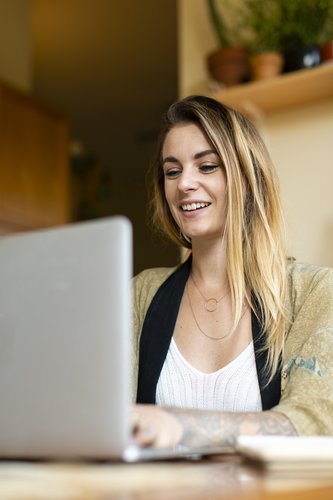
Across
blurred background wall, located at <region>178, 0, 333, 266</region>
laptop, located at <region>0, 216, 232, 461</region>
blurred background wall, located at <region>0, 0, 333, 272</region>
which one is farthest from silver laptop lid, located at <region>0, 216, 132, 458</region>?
blurred background wall, located at <region>178, 0, 333, 266</region>

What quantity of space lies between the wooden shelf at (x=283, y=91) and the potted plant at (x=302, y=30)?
46 mm

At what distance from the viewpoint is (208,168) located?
5.37 ft

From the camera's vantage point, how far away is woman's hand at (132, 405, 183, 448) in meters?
0.84

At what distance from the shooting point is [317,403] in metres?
1.12

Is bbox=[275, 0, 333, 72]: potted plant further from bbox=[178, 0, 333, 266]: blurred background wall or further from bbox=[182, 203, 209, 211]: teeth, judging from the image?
bbox=[182, 203, 209, 211]: teeth

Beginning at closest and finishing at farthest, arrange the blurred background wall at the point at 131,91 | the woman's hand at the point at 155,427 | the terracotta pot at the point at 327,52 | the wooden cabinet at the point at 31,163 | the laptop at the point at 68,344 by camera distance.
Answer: the laptop at the point at 68,344 → the woman's hand at the point at 155,427 → the terracotta pot at the point at 327,52 → the blurred background wall at the point at 131,91 → the wooden cabinet at the point at 31,163

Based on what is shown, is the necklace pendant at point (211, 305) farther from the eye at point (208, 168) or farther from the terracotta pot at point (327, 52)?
the terracotta pot at point (327, 52)

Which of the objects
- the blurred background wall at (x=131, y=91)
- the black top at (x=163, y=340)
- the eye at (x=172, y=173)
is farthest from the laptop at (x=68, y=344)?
the blurred background wall at (x=131, y=91)

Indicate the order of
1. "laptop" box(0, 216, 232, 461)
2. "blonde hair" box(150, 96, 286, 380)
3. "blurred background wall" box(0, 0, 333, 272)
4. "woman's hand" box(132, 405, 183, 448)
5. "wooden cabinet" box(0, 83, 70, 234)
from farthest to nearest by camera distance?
"wooden cabinet" box(0, 83, 70, 234) → "blurred background wall" box(0, 0, 333, 272) → "blonde hair" box(150, 96, 286, 380) → "woman's hand" box(132, 405, 183, 448) → "laptop" box(0, 216, 232, 461)

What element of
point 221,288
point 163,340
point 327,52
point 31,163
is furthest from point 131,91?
point 163,340

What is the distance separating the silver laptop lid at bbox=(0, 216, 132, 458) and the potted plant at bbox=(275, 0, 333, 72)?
5.79 ft

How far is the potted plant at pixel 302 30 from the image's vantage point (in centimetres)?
232

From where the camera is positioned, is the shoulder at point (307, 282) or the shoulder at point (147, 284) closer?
the shoulder at point (307, 282)

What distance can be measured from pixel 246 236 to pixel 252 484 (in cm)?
103
